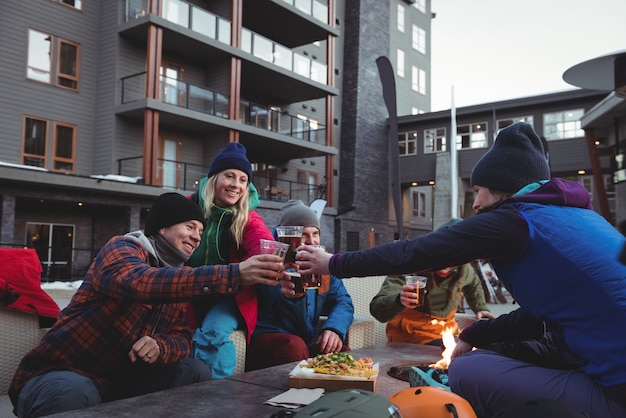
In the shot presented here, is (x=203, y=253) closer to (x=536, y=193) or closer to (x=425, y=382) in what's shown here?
(x=425, y=382)

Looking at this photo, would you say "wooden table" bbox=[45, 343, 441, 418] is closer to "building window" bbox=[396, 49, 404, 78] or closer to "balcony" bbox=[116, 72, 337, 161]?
"balcony" bbox=[116, 72, 337, 161]

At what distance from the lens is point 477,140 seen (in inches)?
1187

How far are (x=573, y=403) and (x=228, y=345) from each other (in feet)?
7.50

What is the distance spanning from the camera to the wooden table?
2039 mm

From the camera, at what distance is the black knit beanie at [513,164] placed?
239 centimetres

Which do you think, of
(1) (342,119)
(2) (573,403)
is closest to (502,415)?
(2) (573,403)

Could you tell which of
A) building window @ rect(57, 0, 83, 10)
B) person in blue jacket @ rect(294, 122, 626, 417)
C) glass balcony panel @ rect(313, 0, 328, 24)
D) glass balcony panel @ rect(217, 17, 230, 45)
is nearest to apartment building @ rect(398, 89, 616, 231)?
glass balcony panel @ rect(313, 0, 328, 24)

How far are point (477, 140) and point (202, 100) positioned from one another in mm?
17201

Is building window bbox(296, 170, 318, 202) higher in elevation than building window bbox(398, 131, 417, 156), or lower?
lower

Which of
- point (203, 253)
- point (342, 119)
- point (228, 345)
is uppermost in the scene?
point (342, 119)

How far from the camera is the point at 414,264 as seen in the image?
7.36 ft

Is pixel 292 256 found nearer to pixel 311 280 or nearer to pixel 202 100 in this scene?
pixel 311 280

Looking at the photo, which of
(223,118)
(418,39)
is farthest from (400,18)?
(223,118)

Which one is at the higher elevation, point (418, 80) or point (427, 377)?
point (418, 80)
